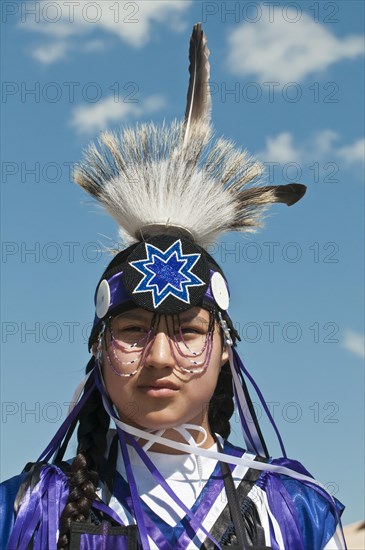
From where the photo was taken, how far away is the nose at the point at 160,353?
10.8ft

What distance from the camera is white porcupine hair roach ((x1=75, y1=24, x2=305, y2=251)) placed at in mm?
3703

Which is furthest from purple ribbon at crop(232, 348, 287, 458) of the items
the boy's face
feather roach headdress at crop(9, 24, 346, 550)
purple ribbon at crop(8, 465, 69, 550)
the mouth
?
purple ribbon at crop(8, 465, 69, 550)

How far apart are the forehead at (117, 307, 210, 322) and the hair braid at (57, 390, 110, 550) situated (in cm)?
47

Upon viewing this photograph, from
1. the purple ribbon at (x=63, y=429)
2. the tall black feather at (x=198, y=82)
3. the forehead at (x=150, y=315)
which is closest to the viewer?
the forehead at (x=150, y=315)

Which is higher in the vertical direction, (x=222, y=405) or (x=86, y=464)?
(x=222, y=405)

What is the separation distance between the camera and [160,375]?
332 cm

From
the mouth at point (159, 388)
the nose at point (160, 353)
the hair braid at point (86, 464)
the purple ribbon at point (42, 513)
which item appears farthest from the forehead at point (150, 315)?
the purple ribbon at point (42, 513)

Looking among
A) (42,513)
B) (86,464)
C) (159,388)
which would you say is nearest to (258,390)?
(159,388)

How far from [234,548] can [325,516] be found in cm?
45

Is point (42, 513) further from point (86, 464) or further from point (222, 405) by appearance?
point (222, 405)

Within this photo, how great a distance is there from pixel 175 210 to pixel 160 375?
0.77 metres

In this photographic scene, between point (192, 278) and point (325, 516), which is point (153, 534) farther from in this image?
point (192, 278)

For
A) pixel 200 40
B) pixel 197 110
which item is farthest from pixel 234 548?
pixel 200 40

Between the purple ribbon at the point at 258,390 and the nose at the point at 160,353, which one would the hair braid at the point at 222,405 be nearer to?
the purple ribbon at the point at 258,390
